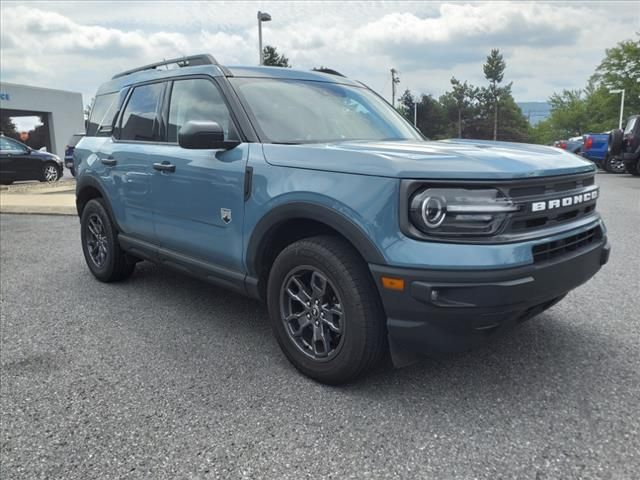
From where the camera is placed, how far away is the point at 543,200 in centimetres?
253

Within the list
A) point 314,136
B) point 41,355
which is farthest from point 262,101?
point 41,355

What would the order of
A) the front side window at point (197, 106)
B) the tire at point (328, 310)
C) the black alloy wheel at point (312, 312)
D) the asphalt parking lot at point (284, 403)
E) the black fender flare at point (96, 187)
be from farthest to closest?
the black fender flare at point (96, 187) → the front side window at point (197, 106) → the black alloy wheel at point (312, 312) → the tire at point (328, 310) → the asphalt parking lot at point (284, 403)

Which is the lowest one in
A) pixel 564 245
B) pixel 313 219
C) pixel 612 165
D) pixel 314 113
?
pixel 612 165

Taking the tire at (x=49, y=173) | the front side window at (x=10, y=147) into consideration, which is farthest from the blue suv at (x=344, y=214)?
the tire at (x=49, y=173)

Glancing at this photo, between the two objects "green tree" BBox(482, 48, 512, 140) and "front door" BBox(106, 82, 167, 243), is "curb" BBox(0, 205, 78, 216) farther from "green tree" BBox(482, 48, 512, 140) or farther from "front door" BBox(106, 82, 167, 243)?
"green tree" BBox(482, 48, 512, 140)

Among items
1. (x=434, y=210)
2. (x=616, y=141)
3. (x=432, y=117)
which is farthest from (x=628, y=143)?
(x=432, y=117)

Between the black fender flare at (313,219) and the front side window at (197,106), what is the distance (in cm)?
65

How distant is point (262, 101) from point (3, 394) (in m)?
2.25

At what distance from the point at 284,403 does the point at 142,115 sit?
2.73m

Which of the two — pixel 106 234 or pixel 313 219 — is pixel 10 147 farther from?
pixel 313 219

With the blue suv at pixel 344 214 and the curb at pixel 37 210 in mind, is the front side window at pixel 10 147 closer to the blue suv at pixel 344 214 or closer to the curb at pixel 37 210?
the curb at pixel 37 210

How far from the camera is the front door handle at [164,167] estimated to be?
144 inches

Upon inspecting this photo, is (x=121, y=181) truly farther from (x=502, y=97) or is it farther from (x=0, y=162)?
(x=502, y=97)

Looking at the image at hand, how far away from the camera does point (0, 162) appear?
51.8ft
